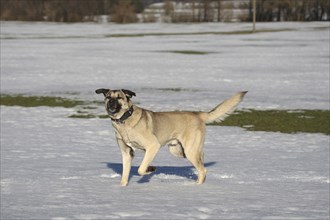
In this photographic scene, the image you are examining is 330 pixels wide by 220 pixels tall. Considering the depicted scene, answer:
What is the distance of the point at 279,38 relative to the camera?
57.7m

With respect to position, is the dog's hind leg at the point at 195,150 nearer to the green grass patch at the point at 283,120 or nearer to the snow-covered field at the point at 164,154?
the snow-covered field at the point at 164,154

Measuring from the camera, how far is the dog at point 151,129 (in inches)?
334

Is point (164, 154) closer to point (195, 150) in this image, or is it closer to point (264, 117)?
point (195, 150)

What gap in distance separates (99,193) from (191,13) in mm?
95453

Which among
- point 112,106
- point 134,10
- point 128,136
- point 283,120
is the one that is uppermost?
point 134,10

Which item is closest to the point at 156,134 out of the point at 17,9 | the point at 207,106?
the point at 207,106

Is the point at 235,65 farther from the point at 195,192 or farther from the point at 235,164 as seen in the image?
the point at 195,192

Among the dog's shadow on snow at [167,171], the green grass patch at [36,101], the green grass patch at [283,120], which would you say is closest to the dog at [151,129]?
the dog's shadow on snow at [167,171]

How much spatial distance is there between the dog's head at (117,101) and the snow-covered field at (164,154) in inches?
38.0

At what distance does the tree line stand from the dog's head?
3381 inches

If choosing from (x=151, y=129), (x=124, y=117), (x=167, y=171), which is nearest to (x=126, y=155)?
(x=151, y=129)

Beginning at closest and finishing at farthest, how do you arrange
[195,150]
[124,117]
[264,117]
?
[124,117] → [195,150] → [264,117]

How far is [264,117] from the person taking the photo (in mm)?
18328

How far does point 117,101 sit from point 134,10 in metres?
92.6
